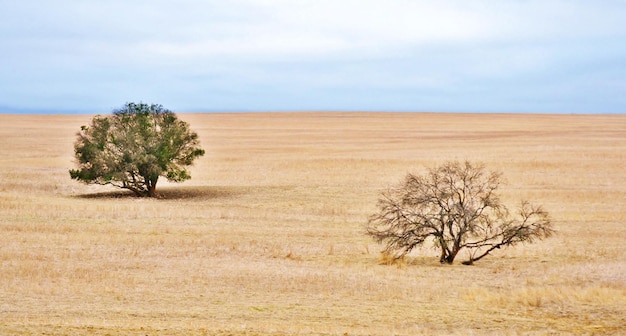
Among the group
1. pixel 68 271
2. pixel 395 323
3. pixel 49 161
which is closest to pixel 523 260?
pixel 395 323

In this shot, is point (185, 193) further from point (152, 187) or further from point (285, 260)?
point (285, 260)

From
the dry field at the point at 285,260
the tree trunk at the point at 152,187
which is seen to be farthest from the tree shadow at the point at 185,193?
the tree trunk at the point at 152,187

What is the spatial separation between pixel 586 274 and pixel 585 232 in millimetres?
12306

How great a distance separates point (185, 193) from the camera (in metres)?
58.4

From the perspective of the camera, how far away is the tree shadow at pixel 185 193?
5616 centimetres

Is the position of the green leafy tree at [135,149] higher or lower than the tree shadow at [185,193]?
higher

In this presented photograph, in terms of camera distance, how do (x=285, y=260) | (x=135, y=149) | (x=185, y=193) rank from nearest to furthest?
(x=285, y=260), (x=135, y=149), (x=185, y=193)

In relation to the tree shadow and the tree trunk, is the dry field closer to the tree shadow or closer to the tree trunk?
the tree shadow

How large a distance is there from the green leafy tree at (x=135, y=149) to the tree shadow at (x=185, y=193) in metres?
0.87

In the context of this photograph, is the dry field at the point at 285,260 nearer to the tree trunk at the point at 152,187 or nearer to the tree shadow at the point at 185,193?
the tree shadow at the point at 185,193

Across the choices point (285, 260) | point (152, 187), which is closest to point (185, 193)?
point (152, 187)

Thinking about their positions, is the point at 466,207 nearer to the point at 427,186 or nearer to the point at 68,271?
the point at 427,186

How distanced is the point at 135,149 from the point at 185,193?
16.3ft

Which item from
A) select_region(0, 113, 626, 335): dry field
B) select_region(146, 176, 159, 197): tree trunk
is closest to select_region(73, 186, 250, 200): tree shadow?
select_region(0, 113, 626, 335): dry field
